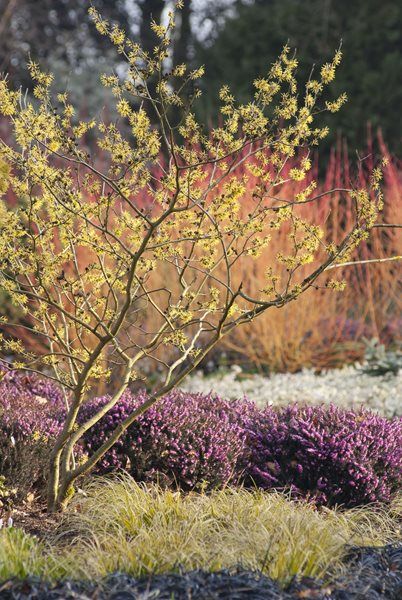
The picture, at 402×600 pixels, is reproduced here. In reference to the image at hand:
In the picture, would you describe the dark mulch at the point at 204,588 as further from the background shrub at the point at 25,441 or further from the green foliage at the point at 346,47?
the green foliage at the point at 346,47

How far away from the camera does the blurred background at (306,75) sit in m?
8.48

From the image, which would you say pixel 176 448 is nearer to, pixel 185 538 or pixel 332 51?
pixel 185 538

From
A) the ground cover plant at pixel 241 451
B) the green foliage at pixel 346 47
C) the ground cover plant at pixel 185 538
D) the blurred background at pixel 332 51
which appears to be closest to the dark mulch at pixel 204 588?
the ground cover plant at pixel 185 538

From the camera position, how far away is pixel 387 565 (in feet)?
9.78

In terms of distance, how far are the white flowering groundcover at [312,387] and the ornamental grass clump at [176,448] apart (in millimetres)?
1413

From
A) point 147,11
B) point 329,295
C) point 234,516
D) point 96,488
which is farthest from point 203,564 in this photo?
point 147,11

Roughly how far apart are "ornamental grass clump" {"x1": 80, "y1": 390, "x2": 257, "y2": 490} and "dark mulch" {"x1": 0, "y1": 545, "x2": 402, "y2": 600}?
1.45 meters

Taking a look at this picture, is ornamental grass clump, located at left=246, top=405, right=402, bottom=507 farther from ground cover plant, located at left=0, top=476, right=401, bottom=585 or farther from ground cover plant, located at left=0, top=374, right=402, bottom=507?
ground cover plant, located at left=0, top=476, right=401, bottom=585

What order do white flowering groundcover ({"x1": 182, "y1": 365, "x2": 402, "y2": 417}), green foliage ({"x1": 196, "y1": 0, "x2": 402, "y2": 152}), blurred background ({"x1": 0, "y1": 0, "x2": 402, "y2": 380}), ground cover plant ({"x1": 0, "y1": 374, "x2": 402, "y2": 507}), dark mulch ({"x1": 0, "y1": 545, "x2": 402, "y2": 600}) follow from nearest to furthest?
dark mulch ({"x1": 0, "y1": 545, "x2": 402, "y2": 600}) < ground cover plant ({"x1": 0, "y1": 374, "x2": 402, "y2": 507}) < white flowering groundcover ({"x1": 182, "y1": 365, "x2": 402, "y2": 417}) < blurred background ({"x1": 0, "y1": 0, "x2": 402, "y2": 380}) < green foliage ({"x1": 196, "y1": 0, "x2": 402, "y2": 152})

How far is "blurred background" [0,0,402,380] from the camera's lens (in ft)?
27.8

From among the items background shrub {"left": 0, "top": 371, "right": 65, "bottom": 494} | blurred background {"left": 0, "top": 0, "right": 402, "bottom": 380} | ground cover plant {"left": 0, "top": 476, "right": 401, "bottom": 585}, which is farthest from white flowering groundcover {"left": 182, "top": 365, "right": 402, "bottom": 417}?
ground cover plant {"left": 0, "top": 476, "right": 401, "bottom": 585}

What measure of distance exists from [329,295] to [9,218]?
17.9ft

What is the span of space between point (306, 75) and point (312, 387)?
18.0ft

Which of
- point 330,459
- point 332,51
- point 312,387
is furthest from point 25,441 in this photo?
point 332,51
